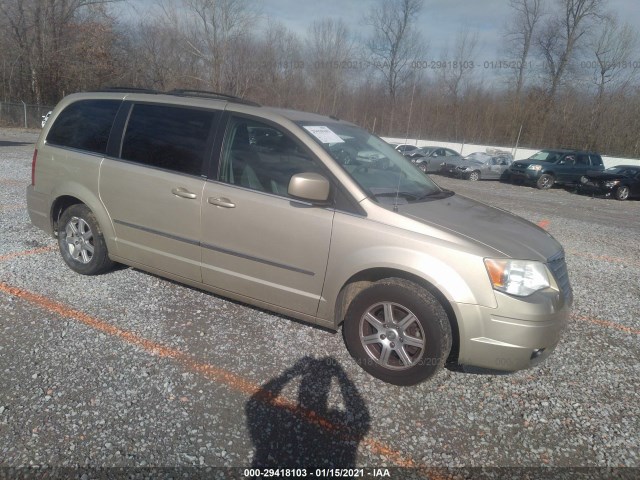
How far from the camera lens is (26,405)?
2.58 meters

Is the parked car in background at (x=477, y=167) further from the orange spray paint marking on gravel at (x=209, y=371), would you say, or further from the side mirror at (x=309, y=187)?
the orange spray paint marking on gravel at (x=209, y=371)

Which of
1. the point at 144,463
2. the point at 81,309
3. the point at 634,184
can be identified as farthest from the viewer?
the point at 634,184

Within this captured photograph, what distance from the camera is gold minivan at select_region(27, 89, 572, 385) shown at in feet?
9.29

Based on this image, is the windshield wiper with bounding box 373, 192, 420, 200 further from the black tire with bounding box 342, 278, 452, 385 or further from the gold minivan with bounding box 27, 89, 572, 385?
the black tire with bounding box 342, 278, 452, 385

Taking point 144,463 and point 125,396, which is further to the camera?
point 125,396

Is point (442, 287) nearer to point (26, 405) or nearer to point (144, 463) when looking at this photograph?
point (144, 463)

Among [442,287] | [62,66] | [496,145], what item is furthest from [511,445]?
[62,66]

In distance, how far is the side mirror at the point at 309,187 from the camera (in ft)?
9.86

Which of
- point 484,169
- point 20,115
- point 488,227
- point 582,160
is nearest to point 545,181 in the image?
point 582,160

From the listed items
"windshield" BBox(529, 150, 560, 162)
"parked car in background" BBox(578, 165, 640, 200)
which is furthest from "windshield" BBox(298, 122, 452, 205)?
"windshield" BBox(529, 150, 560, 162)

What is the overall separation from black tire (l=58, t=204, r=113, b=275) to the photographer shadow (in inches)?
94.9

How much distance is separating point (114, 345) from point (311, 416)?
167 cm

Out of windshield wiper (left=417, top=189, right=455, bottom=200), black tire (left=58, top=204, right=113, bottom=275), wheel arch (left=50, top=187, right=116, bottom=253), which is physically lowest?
black tire (left=58, top=204, right=113, bottom=275)

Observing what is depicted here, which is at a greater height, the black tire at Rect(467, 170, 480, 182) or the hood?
the hood
